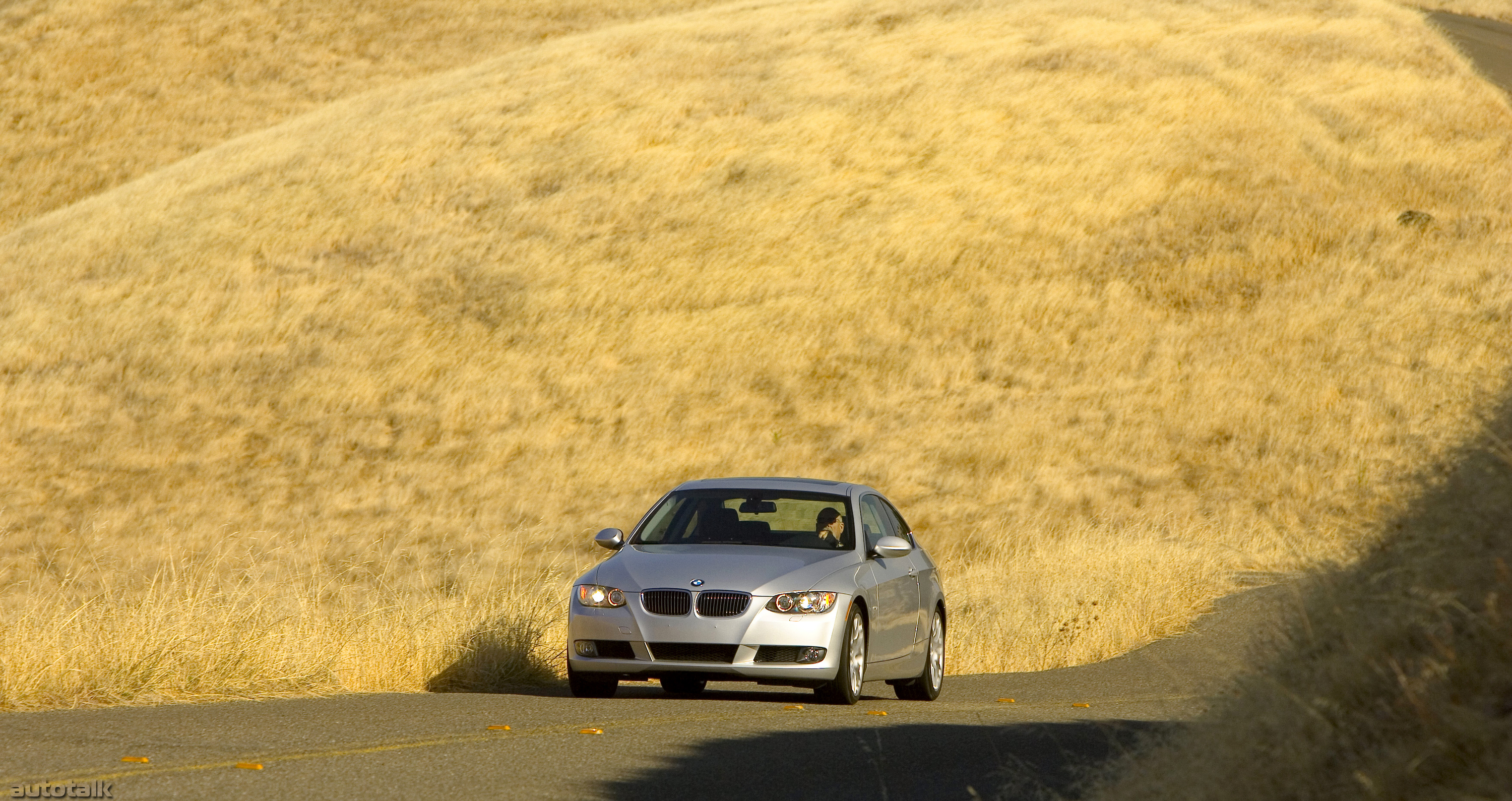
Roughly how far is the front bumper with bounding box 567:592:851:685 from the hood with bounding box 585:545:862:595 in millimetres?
157

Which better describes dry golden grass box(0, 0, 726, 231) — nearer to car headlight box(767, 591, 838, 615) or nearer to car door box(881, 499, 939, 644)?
car door box(881, 499, 939, 644)

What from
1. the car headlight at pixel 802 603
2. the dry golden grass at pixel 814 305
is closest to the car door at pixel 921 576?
the car headlight at pixel 802 603

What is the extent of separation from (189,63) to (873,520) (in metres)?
51.6

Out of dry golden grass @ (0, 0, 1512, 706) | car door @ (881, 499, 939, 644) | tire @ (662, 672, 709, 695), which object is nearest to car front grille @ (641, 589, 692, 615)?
tire @ (662, 672, 709, 695)

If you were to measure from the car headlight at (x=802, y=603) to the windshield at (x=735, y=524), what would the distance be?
0.84 metres

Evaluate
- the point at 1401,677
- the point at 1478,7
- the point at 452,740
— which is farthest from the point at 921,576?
the point at 1478,7

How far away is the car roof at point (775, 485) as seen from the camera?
12656 mm

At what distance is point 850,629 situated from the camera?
11.6 meters

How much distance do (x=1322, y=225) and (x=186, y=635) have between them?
1252 inches

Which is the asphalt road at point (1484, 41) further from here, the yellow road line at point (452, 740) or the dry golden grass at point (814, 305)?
the yellow road line at point (452, 740)

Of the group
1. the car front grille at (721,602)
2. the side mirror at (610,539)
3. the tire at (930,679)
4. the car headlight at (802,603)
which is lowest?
the tire at (930,679)

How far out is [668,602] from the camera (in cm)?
1136

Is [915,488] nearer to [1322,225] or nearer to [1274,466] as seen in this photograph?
[1274,466]

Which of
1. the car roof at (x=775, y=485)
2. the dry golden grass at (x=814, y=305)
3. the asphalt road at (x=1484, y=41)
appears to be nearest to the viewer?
the car roof at (x=775, y=485)
